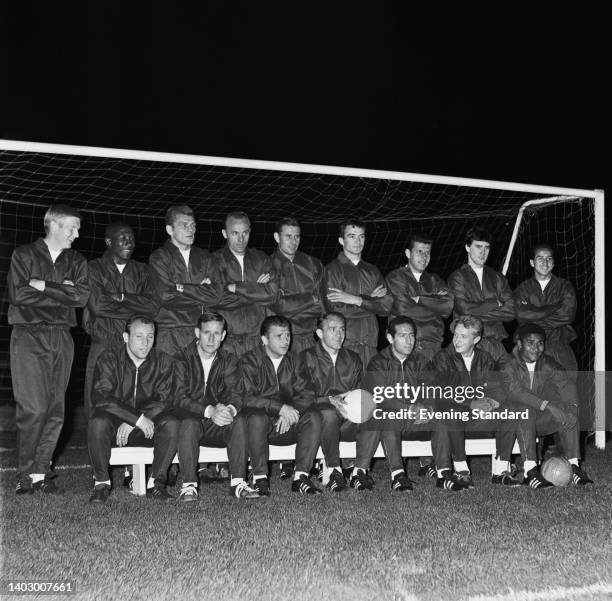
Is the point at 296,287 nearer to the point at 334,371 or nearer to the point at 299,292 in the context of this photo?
the point at 299,292

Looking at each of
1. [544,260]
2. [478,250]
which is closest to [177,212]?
[478,250]

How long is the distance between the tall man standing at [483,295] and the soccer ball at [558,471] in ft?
3.57

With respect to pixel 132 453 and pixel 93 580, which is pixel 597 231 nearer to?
pixel 132 453

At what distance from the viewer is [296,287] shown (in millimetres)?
6242

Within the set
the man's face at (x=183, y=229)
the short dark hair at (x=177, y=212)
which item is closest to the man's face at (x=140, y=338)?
the man's face at (x=183, y=229)

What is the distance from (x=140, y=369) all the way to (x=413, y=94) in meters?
7.88

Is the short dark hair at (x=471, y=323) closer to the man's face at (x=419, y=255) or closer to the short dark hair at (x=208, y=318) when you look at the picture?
the man's face at (x=419, y=255)

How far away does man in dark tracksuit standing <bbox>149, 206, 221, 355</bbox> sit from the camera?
5715mm

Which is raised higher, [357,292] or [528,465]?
[357,292]

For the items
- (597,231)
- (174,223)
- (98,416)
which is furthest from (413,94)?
(98,416)

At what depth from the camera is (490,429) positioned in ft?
18.7

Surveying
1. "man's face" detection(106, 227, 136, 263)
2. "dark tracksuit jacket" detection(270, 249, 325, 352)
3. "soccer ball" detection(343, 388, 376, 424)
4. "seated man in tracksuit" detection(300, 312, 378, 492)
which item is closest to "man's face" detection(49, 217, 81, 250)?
"man's face" detection(106, 227, 136, 263)

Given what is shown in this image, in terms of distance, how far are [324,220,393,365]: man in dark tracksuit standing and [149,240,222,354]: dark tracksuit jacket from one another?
0.97 meters

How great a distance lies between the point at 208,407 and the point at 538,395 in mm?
2496
